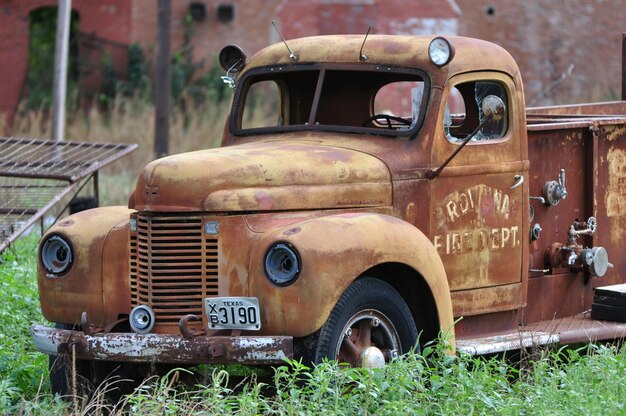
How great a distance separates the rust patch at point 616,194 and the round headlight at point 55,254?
11.8 ft

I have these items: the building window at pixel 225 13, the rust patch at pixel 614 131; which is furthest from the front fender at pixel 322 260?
the building window at pixel 225 13

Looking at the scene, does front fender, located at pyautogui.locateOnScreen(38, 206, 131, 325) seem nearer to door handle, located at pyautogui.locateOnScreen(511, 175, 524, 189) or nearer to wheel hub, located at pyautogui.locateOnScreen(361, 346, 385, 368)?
wheel hub, located at pyautogui.locateOnScreen(361, 346, 385, 368)

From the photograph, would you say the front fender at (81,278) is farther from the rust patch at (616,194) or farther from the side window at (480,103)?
the rust patch at (616,194)

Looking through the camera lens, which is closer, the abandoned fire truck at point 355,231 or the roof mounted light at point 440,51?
the abandoned fire truck at point 355,231

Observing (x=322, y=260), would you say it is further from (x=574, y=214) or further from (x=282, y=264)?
(x=574, y=214)

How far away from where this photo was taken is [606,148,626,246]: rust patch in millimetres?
7949

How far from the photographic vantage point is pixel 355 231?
5.76 meters

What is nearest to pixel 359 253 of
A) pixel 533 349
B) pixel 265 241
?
pixel 265 241

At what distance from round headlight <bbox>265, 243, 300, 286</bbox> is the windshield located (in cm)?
131

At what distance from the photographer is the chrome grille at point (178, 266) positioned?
19.2 ft

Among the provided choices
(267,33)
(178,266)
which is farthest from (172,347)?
(267,33)

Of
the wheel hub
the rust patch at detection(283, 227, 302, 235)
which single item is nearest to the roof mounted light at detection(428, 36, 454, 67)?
the rust patch at detection(283, 227, 302, 235)

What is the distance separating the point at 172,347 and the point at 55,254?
1149mm

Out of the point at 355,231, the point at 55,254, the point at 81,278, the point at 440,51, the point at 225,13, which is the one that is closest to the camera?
the point at 355,231
